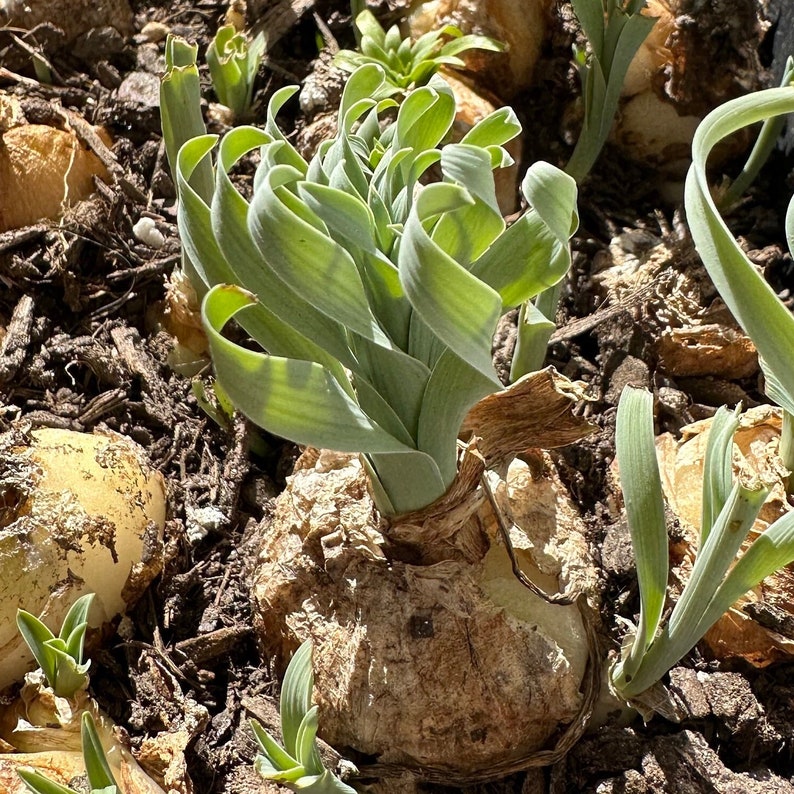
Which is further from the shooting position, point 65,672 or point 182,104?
point 182,104

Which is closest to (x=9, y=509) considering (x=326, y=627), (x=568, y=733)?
(x=326, y=627)

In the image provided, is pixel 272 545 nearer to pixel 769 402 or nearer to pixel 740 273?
pixel 740 273

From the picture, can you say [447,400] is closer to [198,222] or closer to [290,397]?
[290,397]

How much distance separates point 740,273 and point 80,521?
829mm

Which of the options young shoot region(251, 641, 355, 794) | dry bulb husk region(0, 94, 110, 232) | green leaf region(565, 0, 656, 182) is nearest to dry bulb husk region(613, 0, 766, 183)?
green leaf region(565, 0, 656, 182)

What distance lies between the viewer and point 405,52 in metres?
1.51

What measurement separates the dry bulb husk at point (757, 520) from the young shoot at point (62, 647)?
2.43 feet

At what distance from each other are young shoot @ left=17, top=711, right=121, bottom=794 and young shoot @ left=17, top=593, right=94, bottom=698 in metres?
0.14

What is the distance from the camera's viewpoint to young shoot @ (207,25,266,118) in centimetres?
158

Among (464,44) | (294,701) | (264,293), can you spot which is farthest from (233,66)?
(294,701)

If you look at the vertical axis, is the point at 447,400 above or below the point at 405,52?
below

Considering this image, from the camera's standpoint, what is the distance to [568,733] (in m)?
1.04

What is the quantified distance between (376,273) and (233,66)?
925 mm

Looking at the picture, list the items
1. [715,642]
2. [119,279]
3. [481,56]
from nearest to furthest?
[715,642]
[119,279]
[481,56]
